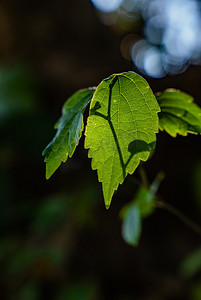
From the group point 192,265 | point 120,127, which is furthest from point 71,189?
point 120,127

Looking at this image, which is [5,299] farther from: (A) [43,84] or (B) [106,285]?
(A) [43,84]

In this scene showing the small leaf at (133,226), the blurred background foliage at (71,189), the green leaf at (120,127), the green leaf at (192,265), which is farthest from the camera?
the blurred background foliage at (71,189)

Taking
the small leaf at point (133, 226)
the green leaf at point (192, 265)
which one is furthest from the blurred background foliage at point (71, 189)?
the small leaf at point (133, 226)

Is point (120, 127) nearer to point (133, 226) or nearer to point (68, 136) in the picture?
point (68, 136)

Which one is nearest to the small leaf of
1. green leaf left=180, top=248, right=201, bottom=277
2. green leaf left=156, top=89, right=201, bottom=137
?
green leaf left=156, top=89, right=201, bottom=137

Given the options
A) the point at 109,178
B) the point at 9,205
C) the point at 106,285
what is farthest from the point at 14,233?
the point at 109,178

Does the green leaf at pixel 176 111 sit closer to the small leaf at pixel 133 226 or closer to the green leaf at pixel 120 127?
the green leaf at pixel 120 127
